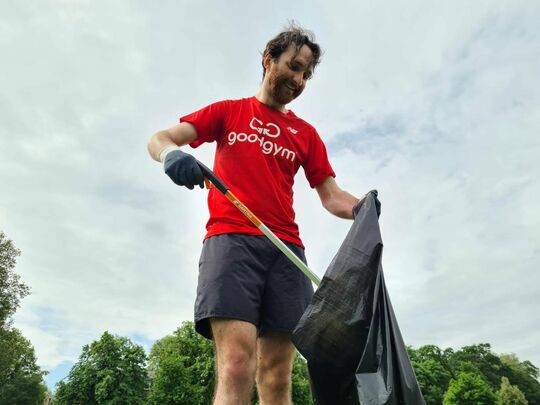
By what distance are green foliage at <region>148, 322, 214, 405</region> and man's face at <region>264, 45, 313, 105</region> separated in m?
26.8

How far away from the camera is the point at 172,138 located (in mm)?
2904

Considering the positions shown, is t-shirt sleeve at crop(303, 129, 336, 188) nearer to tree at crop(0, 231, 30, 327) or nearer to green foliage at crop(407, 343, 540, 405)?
tree at crop(0, 231, 30, 327)

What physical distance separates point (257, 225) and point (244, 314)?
498 millimetres

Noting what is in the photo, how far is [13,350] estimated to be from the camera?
2773 centimetres

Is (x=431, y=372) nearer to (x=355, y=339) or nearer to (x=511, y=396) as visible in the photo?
(x=511, y=396)

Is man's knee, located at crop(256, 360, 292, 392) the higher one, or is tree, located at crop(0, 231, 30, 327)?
tree, located at crop(0, 231, 30, 327)

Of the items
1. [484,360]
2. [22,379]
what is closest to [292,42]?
[22,379]

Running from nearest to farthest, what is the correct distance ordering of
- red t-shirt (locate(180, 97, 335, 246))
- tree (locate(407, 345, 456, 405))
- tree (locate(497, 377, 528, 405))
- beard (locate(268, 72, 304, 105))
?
red t-shirt (locate(180, 97, 335, 246)) → beard (locate(268, 72, 304, 105)) → tree (locate(407, 345, 456, 405)) → tree (locate(497, 377, 528, 405))

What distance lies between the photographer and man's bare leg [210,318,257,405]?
7.36 feet

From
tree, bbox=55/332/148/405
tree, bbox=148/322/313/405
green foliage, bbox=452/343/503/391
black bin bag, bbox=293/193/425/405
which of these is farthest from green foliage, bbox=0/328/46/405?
green foliage, bbox=452/343/503/391

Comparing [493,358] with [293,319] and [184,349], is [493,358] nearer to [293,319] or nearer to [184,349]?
[184,349]

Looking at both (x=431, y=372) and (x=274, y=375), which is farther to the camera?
(x=431, y=372)

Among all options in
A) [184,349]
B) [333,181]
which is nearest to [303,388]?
[184,349]

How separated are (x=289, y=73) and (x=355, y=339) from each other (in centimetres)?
170
